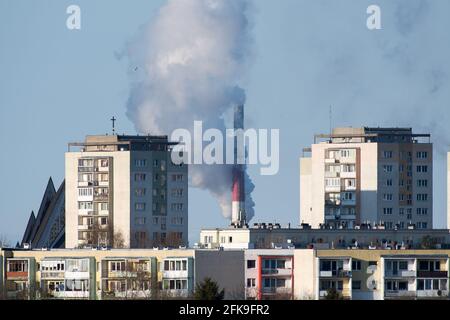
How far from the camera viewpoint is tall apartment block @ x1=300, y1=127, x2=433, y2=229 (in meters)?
Result: 93.1

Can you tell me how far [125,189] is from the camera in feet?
308

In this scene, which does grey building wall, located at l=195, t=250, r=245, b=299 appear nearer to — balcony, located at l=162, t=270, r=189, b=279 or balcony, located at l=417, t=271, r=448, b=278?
balcony, located at l=162, t=270, r=189, b=279

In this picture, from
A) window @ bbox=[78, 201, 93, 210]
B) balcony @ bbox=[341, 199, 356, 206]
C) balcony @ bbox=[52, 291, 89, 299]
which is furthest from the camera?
window @ bbox=[78, 201, 93, 210]

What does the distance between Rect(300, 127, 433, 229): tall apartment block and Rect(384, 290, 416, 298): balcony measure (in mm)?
37578

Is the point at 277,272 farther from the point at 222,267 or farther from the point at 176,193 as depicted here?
the point at 176,193

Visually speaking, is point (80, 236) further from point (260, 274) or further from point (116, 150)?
point (260, 274)

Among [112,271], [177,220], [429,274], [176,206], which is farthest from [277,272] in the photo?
[176,206]

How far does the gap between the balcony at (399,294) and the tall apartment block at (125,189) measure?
120 feet

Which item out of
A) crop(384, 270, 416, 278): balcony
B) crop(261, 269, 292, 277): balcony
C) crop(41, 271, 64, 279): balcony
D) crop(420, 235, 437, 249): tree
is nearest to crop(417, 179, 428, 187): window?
crop(420, 235, 437, 249): tree

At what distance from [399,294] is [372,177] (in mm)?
39166

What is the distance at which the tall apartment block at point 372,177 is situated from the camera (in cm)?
9306

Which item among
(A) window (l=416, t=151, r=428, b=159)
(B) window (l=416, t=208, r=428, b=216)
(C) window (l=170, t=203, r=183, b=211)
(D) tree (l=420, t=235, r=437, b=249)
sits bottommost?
(D) tree (l=420, t=235, r=437, b=249)

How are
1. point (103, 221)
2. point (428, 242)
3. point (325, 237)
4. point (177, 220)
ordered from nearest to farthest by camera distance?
1. point (325, 237)
2. point (428, 242)
3. point (177, 220)
4. point (103, 221)

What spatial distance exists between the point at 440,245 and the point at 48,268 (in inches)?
836
